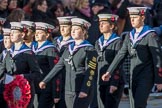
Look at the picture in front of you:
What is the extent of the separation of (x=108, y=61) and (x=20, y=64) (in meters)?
1.75

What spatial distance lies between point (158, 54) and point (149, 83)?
0.45 meters

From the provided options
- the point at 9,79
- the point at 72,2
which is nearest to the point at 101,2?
the point at 72,2

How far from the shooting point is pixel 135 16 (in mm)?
10227

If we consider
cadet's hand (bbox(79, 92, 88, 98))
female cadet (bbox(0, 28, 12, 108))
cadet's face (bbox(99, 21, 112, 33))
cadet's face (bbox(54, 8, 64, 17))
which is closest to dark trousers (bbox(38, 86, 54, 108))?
female cadet (bbox(0, 28, 12, 108))

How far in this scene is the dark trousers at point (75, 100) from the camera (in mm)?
9625

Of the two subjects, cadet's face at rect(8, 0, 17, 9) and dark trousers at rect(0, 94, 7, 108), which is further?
cadet's face at rect(8, 0, 17, 9)

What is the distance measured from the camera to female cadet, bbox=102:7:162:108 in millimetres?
9844

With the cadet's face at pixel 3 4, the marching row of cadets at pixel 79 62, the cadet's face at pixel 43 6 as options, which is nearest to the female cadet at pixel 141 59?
the marching row of cadets at pixel 79 62

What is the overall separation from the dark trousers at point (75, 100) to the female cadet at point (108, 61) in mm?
1118

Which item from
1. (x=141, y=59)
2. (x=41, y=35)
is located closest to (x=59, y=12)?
(x=41, y=35)

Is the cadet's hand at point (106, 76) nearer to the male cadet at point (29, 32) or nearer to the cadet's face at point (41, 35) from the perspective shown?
the cadet's face at point (41, 35)

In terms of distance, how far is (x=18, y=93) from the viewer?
969cm

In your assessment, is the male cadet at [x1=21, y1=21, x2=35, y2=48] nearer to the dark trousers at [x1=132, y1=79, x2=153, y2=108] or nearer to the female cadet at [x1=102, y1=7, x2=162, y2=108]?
the female cadet at [x1=102, y1=7, x2=162, y2=108]

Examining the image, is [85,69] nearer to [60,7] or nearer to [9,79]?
[9,79]
